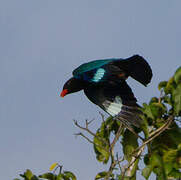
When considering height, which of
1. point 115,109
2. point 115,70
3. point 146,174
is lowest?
point 146,174

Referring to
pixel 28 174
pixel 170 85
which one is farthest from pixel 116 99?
pixel 28 174

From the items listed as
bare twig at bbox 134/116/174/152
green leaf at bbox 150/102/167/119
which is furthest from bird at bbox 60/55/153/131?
bare twig at bbox 134/116/174/152

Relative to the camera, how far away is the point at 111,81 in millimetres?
5664

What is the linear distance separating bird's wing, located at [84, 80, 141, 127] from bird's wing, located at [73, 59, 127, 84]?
0.09 m

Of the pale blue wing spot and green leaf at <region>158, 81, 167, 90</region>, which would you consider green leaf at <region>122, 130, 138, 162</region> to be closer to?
green leaf at <region>158, 81, 167, 90</region>

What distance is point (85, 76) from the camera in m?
6.09

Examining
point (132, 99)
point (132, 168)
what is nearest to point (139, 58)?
point (132, 99)

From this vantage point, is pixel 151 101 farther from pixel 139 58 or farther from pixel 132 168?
pixel 139 58

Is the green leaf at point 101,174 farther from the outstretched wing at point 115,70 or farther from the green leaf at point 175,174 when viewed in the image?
the outstretched wing at point 115,70

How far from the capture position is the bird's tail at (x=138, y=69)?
18.2ft

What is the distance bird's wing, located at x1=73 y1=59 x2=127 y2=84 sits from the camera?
5.72 m

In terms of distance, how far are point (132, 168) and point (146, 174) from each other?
32 centimetres

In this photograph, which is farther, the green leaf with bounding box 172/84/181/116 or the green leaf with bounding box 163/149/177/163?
the green leaf with bounding box 172/84/181/116

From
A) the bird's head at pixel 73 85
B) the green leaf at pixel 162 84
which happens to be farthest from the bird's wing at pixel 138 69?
the green leaf at pixel 162 84
